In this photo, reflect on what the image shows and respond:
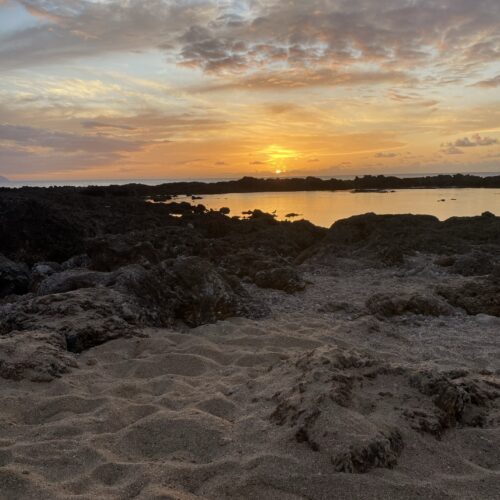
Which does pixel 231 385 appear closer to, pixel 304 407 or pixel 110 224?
pixel 304 407

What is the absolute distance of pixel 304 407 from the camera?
11.3 feet

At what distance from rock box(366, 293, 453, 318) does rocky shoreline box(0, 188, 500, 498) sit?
0.04 meters

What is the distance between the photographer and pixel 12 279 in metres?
9.43

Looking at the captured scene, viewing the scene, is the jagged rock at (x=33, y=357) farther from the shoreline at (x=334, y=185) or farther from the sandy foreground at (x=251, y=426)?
the shoreline at (x=334, y=185)

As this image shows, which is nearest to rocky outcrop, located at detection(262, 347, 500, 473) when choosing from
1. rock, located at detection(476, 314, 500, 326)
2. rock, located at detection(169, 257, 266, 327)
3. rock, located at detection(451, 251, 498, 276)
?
rock, located at detection(169, 257, 266, 327)

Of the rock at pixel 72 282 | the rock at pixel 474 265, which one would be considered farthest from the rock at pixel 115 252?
the rock at pixel 474 265

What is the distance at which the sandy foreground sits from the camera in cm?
283

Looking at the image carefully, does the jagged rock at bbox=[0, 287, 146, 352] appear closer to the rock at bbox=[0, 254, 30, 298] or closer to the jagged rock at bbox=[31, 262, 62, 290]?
the jagged rock at bbox=[31, 262, 62, 290]

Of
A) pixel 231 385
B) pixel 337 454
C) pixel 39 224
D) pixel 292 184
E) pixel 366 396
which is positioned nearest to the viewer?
pixel 337 454

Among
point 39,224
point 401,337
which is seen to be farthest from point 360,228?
point 39,224

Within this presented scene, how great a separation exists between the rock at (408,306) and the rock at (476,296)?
0.35m

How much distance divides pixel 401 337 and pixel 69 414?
13.6 feet

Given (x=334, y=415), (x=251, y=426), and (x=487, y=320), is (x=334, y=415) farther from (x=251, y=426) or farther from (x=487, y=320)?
(x=487, y=320)

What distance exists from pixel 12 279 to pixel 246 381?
689 cm
